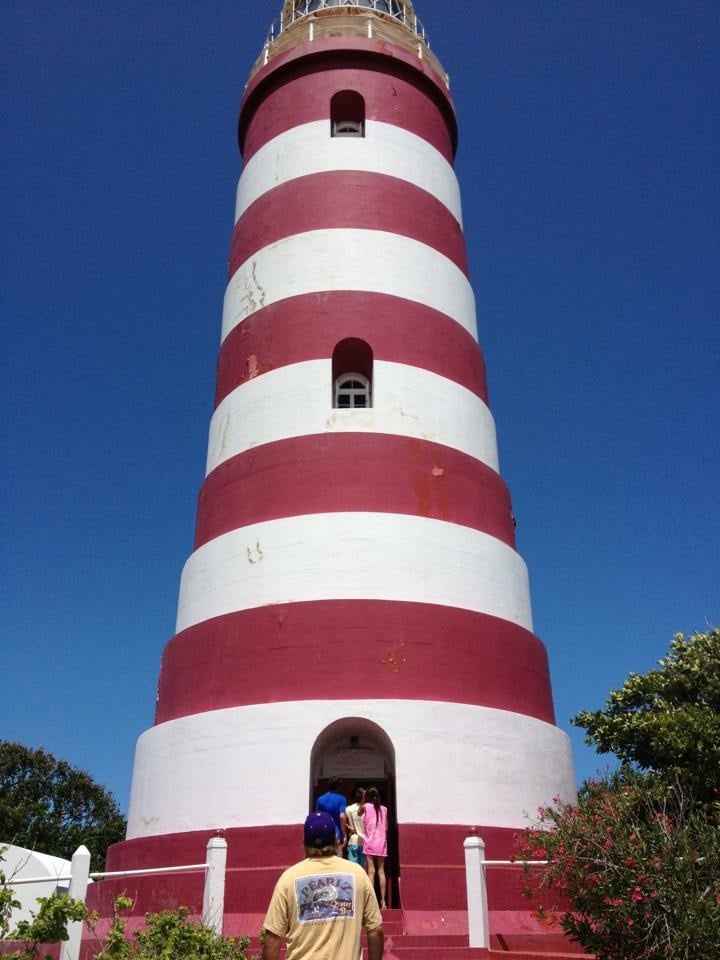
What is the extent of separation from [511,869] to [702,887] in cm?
375

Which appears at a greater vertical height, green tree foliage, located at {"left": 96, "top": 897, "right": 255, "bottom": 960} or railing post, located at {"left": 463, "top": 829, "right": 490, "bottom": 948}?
railing post, located at {"left": 463, "top": 829, "right": 490, "bottom": 948}

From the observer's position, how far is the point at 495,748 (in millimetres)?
11570

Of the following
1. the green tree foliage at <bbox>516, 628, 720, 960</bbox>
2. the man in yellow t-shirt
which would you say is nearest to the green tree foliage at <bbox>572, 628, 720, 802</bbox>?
the green tree foliage at <bbox>516, 628, 720, 960</bbox>

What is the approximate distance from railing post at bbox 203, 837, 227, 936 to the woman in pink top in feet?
5.30

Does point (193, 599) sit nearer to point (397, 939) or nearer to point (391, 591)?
point (391, 591)

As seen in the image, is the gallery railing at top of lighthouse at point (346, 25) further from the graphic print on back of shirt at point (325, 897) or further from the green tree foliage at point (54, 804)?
the green tree foliage at point (54, 804)

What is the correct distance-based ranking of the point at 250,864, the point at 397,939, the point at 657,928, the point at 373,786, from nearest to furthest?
the point at 657,928 < the point at 397,939 < the point at 250,864 < the point at 373,786

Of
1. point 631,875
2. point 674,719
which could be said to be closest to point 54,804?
point 674,719

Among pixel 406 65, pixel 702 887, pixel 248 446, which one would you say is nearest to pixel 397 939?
pixel 702 887

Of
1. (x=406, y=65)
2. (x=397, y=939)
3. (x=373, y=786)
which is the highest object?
(x=406, y=65)

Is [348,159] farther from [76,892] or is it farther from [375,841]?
[76,892]

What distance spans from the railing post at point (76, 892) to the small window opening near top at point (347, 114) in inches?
530

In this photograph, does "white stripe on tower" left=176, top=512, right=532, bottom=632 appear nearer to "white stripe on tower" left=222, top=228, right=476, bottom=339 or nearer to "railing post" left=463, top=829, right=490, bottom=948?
"railing post" left=463, top=829, right=490, bottom=948

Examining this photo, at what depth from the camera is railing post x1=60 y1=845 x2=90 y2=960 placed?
8.38 m
